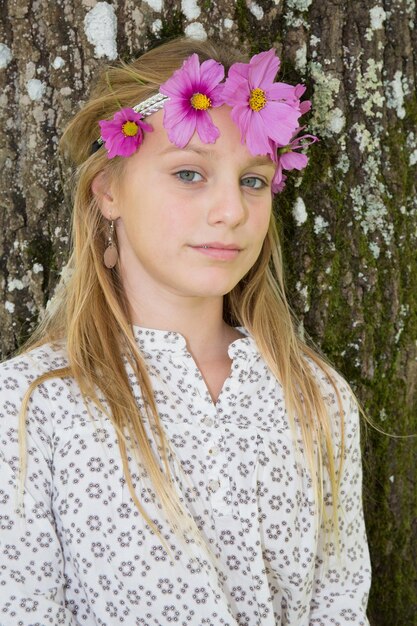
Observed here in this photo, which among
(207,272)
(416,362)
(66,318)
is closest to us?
(207,272)

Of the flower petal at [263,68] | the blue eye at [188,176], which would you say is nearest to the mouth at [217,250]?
the blue eye at [188,176]

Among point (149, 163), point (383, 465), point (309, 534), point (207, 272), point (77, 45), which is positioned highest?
point (77, 45)

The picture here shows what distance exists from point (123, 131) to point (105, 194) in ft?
0.63

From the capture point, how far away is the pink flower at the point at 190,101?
6.34ft

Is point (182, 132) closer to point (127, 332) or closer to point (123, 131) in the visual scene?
point (123, 131)

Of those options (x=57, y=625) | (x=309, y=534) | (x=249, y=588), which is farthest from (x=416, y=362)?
(x=57, y=625)

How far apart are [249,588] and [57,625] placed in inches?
17.7

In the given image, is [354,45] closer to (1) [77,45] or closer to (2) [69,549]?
(1) [77,45]

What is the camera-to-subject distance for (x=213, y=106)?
77.0 inches

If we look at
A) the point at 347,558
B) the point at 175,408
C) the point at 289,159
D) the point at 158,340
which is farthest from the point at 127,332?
the point at 347,558

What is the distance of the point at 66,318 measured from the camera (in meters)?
2.16

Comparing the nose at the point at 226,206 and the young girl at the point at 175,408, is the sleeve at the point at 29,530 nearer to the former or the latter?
the young girl at the point at 175,408

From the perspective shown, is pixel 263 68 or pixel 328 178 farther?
pixel 328 178

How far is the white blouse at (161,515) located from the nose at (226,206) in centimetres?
32
